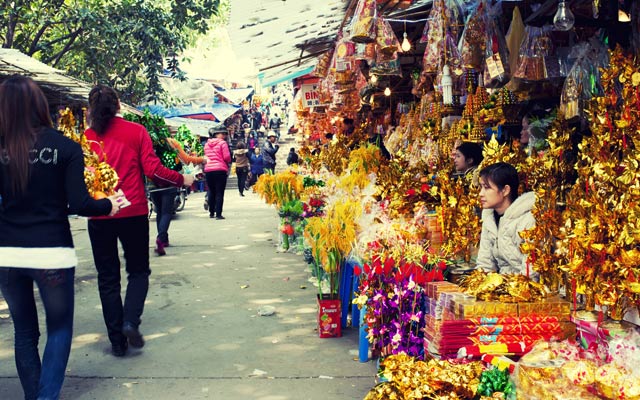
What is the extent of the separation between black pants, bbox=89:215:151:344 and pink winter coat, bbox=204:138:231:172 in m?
8.31

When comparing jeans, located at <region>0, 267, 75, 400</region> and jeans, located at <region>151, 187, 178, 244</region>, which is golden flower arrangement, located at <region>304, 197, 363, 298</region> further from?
jeans, located at <region>151, 187, 178, 244</region>

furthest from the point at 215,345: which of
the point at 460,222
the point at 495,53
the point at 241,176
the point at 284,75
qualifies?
the point at 241,176

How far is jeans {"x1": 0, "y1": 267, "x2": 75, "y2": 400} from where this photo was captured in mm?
3498

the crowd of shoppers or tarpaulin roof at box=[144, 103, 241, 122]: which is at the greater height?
tarpaulin roof at box=[144, 103, 241, 122]

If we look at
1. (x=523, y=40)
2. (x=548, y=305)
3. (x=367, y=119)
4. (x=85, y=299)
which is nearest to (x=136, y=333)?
(x=85, y=299)

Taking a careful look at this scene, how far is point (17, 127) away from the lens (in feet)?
11.3

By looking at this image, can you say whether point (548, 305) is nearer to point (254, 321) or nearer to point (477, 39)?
point (477, 39)

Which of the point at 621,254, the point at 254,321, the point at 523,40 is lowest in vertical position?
the point at 254,321

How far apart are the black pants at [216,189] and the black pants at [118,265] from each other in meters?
8.51

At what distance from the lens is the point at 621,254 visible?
106 inches

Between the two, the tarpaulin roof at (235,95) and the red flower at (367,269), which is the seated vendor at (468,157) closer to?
the red flower at (367,269)

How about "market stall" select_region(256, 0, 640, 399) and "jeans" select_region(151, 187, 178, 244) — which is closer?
"market stall" select_region(256, 0, 640, 399)

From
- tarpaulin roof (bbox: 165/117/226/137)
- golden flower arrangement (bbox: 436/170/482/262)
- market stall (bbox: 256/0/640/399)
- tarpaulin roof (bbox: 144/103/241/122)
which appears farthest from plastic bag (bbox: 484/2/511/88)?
tarpaulin roof (bbox: 144/103/241/122)

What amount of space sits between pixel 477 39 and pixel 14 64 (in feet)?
23.0
